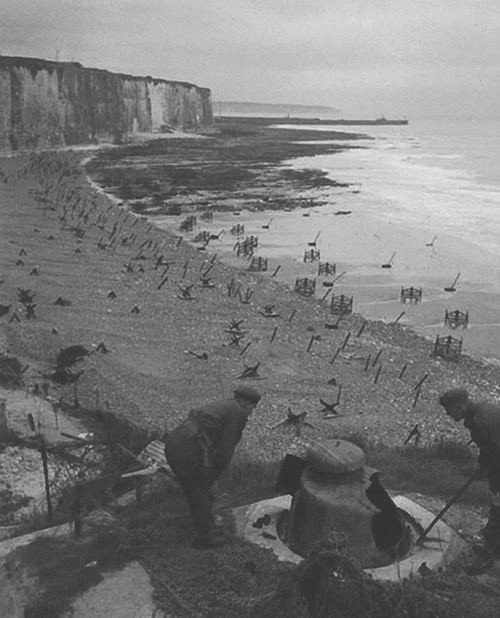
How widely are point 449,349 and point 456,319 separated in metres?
2.72

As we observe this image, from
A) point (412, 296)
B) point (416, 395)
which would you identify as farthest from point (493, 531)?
point (412, 296)

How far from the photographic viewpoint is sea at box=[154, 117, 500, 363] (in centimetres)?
1952

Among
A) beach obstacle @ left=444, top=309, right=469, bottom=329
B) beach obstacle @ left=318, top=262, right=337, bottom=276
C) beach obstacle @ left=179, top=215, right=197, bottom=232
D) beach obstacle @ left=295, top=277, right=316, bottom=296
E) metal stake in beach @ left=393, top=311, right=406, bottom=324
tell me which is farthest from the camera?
beach obstacle @ left=179, top=215, right=197, bottom=232

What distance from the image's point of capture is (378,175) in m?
60.2

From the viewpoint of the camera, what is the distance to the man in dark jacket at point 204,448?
589 centimetres

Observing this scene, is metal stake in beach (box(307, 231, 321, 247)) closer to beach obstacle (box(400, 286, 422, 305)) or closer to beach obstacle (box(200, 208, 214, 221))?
beach obstacle (box(200, 208, 214, 221))

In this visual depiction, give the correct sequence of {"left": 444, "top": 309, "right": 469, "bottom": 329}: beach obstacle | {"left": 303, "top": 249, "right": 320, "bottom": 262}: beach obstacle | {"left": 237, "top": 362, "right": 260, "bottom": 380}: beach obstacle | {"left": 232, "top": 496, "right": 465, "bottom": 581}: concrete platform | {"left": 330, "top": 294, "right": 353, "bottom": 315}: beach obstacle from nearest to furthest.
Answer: {"left": 232, "top": 496, "right": 465, "bottom": 581}: concrete platform → {"left": 237, "top": 362, "right": 260, "bottom": 380}: beach obstacle → {"left": 444, "top": 309, "right": 469, "bottom": 329}: beach obstacle → {"left": 330, "top": 294, "right": 353, "bottom": 315}: beach obstacle → {"left": 303, "top": 249, "right": 320, "bottom": 262}: beach obstacle

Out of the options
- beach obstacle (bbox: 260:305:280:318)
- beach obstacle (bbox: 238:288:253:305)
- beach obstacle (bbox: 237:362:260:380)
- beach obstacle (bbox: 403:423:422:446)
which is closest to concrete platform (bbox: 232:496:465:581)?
beach obstacle (bbox: 403:423:422:446)

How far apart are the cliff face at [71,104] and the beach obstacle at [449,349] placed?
173 feet

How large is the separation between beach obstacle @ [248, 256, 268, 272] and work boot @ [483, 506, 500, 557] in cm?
1765

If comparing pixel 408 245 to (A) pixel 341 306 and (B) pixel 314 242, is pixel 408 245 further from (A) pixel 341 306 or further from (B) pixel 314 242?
(A) pixel 341 306

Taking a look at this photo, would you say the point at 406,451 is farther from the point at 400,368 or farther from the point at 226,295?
the point at 226,295

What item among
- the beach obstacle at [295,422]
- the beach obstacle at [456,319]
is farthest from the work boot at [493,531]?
the beach obstacle at [456,319]

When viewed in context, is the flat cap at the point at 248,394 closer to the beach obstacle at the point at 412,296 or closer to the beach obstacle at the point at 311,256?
the beach obstacle at the point at 412,296
